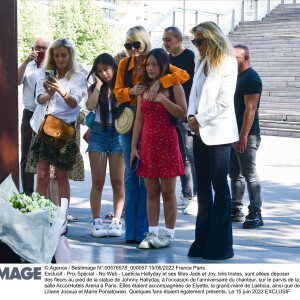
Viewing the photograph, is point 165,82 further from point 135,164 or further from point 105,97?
point 105,97

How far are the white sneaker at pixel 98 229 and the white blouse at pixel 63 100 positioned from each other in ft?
3.40

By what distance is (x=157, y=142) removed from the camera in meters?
5.89

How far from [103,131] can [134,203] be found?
0.78 m

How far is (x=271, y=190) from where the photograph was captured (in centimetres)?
970

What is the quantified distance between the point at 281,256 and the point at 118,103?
7.02ft

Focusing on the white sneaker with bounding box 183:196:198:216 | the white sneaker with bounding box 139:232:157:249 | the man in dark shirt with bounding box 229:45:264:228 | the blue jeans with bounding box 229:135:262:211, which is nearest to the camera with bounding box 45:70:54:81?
the white sneaker with bounding box 139:232:157:249

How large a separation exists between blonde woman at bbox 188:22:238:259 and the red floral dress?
376mm

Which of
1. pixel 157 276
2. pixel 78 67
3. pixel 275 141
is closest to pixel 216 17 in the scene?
pixel 275 141

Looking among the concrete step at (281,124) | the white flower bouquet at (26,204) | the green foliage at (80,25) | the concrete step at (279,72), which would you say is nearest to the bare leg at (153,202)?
the white flower bouquet at (26,204)

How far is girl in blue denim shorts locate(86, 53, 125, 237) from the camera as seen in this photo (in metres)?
6.52

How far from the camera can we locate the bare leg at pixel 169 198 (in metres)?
5.98

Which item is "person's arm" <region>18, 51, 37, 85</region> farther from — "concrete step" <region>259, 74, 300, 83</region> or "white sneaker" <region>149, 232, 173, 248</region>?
"concrete step" <region>259, 74, 300, 83</region>

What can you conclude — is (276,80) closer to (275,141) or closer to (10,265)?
(275,141)

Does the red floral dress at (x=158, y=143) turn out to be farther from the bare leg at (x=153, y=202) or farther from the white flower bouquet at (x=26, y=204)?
the white flower bouquet at (x=26, y=204)
